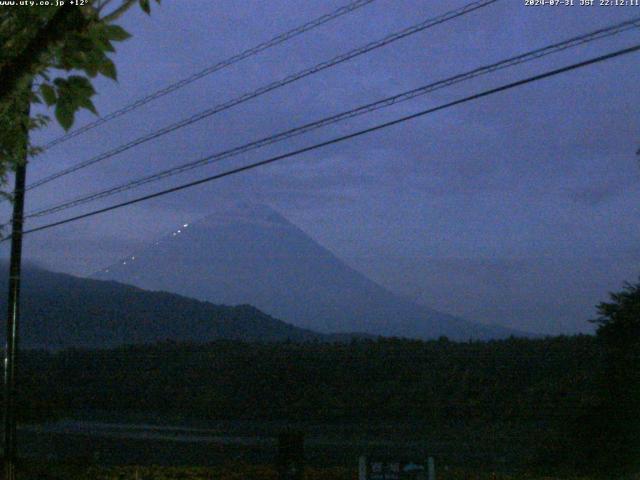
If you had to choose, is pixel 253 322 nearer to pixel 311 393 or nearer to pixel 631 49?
pixel 311 393

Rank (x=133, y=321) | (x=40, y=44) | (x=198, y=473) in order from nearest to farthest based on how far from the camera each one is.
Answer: (x=40, y=44) → (x=198, y=473) → (x=133, y=321)

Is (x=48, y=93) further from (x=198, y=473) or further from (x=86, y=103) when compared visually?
(x=198, y=473)

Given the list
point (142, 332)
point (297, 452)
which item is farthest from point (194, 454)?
point (142, 332)

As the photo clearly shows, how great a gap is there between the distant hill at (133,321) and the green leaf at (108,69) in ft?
182

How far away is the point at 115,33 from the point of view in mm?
3844

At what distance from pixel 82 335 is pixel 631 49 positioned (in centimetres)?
5774

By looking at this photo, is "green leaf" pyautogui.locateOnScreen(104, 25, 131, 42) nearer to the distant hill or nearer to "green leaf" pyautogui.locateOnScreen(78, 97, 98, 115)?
"green leaf" pyautogui.locateOnScreen(78, 97, 98, 115)

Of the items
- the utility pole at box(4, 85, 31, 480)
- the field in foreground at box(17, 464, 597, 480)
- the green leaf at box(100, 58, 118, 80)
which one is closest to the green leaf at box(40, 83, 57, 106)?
the green leaf at box(100, 58, 118, 80)

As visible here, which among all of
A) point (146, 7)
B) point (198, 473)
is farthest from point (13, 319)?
point (146, 7)

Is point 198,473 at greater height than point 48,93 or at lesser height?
lesser

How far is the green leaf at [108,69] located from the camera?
3859 mm

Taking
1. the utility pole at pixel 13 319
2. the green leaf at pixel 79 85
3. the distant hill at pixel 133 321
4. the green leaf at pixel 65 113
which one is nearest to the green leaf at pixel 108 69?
the green leaf at pixel 79 85

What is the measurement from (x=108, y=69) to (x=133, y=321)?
60.7 metres

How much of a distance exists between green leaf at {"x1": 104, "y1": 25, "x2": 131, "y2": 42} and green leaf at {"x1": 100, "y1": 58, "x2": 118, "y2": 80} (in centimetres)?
10
